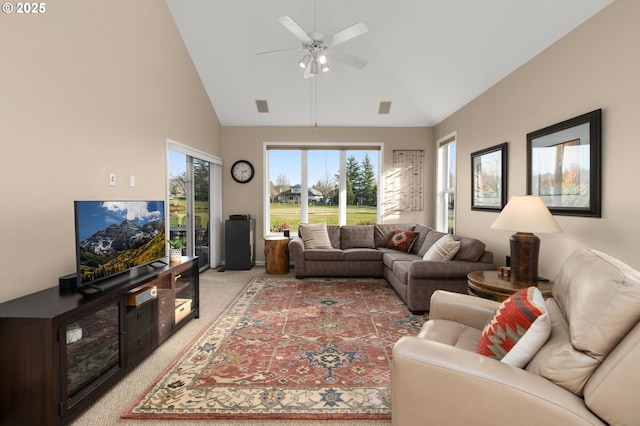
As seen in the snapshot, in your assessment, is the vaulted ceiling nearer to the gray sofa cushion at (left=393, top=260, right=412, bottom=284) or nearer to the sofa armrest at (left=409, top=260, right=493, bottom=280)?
the sofa armrest at (left=409, top=260, right=493, bottom=280)

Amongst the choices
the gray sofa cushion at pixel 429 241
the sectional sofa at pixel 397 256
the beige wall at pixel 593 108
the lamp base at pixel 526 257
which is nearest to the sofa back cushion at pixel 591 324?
the beige wall at pixel 593 108

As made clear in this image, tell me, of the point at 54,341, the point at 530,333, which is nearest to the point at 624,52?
the point at 530,333

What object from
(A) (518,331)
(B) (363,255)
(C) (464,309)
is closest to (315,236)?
(B) (363,255)

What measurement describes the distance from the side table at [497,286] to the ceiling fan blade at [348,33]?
249 centimetres

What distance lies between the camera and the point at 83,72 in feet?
9.39

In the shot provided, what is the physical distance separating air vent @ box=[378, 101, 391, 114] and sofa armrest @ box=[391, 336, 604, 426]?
203 inches

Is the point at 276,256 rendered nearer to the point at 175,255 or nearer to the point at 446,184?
the point at 175,255

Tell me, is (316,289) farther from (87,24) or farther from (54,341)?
(87,24)

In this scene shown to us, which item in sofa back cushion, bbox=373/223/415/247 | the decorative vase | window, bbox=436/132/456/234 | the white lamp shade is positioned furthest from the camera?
sofa back cushion, bbox=373/223/415/247

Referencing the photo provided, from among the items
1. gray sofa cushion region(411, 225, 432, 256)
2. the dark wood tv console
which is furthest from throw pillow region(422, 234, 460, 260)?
the dark wood tv console

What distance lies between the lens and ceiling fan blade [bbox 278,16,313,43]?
319 centimetres

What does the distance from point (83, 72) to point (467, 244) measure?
4.17 meters

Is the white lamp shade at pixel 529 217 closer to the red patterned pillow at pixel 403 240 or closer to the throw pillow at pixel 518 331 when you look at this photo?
the throw pillow at pixel 518 331

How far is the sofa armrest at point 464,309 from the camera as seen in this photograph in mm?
2293
